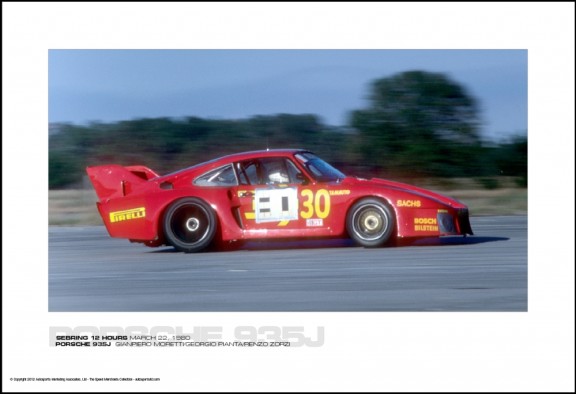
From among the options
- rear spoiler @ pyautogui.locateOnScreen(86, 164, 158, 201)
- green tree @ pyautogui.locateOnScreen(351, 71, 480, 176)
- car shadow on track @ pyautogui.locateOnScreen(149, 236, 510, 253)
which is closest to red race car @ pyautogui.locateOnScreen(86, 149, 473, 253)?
rear spoiler @ pyautogui.locateOnScreen(86, 164, 158, 201)

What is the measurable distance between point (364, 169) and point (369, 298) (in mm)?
10878

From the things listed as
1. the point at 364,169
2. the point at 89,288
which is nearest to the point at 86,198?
the point at 364,169

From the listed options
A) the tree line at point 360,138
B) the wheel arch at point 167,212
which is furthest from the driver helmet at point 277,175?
the tree line at point 360,138

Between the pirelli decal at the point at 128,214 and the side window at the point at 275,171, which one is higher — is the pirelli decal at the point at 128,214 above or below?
below

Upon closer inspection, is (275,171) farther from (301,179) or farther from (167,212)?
(167,212)

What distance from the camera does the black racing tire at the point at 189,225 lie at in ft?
34.3

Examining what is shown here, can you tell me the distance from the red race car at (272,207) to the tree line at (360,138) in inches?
291

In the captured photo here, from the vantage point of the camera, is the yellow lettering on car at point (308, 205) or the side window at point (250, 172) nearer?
the yellow lettering on car at point (308, 205)

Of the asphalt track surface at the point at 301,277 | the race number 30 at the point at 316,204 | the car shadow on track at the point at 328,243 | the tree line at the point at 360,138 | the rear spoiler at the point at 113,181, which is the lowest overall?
the asphalt track surface at the point at 301,277

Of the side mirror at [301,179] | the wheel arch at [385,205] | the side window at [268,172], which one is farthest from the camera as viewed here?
the side window at [268,172]

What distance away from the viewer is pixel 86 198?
17.6 meters

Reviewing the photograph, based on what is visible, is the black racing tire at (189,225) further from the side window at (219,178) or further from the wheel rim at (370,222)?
the wheel rim at (370,222)

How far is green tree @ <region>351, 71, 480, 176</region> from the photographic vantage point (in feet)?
59.3

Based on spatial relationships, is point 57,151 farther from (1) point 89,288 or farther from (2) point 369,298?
(2) point 369,298
